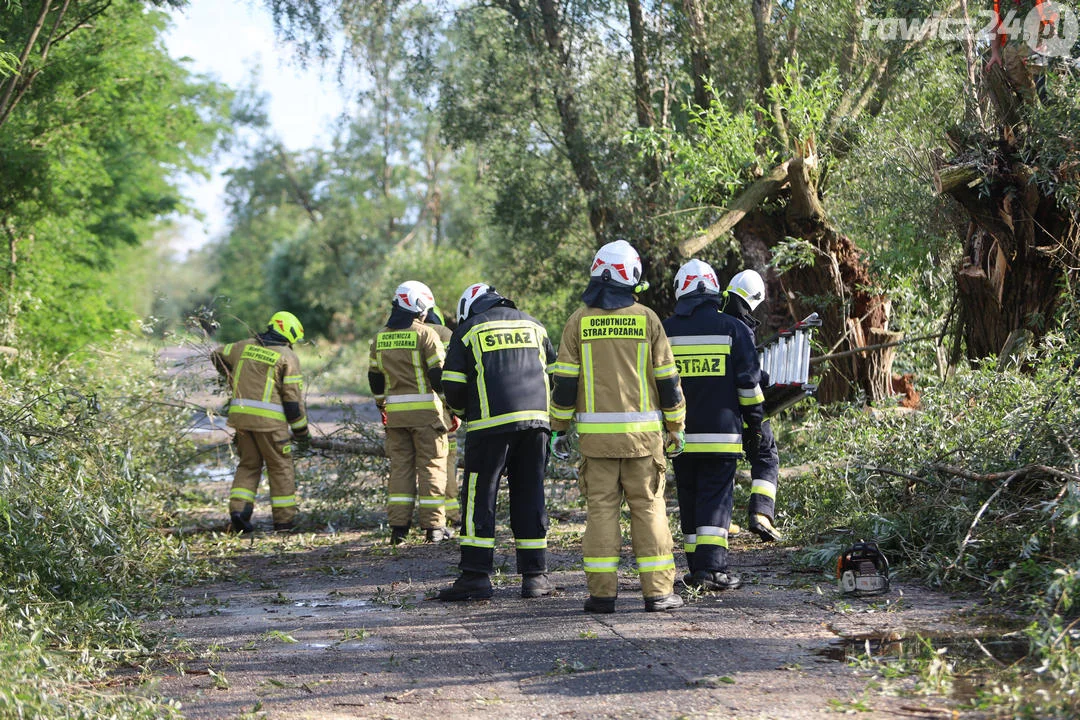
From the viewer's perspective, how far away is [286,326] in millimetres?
9805

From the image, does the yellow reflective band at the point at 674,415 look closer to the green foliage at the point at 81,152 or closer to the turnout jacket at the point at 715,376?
the turnout jacket at the point at 715,376

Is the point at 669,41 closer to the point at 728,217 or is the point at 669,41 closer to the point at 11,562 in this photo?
the point at 728,217

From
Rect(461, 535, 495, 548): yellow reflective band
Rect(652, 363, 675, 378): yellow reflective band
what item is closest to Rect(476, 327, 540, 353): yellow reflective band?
Rect(652, 363, 675, 378): yellow reflective band

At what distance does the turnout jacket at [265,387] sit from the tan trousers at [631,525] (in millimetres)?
4308

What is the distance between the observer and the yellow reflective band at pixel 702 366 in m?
6.63

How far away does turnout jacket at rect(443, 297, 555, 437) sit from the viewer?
22.0ft

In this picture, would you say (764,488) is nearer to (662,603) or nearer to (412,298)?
(662,603)

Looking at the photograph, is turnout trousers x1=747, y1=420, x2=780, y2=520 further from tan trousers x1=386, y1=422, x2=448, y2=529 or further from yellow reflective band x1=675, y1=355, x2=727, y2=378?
tan trousers x1=386, y1=422, x2=448, y2=529

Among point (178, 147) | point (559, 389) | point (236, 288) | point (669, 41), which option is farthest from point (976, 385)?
point (236, 288)

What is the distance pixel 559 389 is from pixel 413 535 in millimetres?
3433

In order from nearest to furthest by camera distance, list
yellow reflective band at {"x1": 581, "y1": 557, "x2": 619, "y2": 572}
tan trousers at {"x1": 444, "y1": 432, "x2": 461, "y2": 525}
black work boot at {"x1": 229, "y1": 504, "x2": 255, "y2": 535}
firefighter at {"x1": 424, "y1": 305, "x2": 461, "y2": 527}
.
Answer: yellow reflective band at {"x1": 581, "y1": 557, "x2": 619, "y2": 572} → firefighter at {"x1": 424, "y1": 305, "x2": 461, "y2": 527} → tan trousers at {"x1": 444, "y1": 432, "x2": 461, "y2": 525} → black work boot at {"x1": 229, "y1": 504, "x2": 255, "y2": 535}

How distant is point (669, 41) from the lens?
44.2ft

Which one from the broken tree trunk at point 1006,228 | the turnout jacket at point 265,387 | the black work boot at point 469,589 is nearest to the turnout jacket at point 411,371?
the turnout jacket at point 265,387

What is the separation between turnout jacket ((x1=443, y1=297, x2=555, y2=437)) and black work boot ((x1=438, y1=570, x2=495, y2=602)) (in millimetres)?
883
